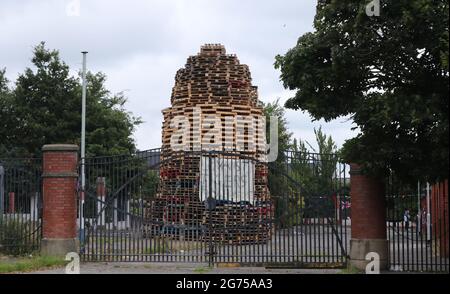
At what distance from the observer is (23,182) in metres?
17.2

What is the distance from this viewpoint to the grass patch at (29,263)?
1500cm

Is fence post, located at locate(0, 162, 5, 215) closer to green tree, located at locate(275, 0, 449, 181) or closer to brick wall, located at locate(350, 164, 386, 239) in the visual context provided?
green tree, located at locate(275, 0, 449, 181)

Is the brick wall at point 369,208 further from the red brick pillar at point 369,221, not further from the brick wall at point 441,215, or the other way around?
the brick wall at point 441,215

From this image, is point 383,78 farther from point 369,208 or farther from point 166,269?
point 166,269

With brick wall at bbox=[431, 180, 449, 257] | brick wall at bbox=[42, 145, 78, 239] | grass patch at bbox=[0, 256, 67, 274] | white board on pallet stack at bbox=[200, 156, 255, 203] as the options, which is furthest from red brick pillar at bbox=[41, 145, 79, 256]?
brick wall at bbox=[431, 180, 449, 257]

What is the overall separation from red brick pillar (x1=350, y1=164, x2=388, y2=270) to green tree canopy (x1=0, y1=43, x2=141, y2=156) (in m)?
24.8

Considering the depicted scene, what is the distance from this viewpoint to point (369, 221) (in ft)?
50.1

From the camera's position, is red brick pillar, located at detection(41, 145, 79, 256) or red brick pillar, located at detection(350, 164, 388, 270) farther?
red brick pillar, located at detection(41, 145, 79, 256)

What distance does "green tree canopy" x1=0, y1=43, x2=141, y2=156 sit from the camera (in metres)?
37.7

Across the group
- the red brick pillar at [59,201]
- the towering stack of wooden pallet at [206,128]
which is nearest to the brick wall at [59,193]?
the red brick pillar at [59,201]

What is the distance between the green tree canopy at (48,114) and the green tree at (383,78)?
26.1 metres
